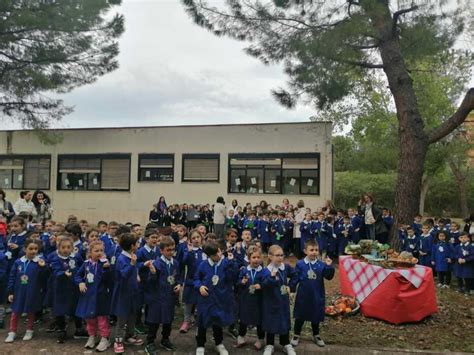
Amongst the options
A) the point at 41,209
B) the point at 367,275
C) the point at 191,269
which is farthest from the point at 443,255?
the point at 41,209

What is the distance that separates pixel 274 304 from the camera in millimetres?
5230

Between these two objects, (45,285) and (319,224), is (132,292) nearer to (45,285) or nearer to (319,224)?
(45,285)

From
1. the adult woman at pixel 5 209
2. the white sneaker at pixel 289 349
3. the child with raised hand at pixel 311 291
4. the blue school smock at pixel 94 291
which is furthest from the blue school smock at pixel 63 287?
the adult woman at pixel 5 209

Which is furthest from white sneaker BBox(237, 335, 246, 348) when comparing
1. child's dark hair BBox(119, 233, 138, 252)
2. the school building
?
the school building

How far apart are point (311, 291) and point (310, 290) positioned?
0.06 feet

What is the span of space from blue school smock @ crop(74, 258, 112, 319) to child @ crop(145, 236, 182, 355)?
2.00 ft

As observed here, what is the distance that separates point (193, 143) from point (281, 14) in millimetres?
9174

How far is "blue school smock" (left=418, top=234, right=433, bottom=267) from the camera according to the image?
945 centimetres

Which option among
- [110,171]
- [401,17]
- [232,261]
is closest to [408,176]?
[401,17]

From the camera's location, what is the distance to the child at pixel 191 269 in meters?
5.88

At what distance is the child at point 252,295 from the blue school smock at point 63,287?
86.3 inches

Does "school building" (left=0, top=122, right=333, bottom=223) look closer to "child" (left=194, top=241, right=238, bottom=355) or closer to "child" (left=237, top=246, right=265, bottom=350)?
"child" (left=237, top=246, right=265, bottom=350)

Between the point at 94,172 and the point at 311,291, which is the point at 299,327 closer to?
the point at 311,291

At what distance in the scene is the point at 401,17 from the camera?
9.73 meters
